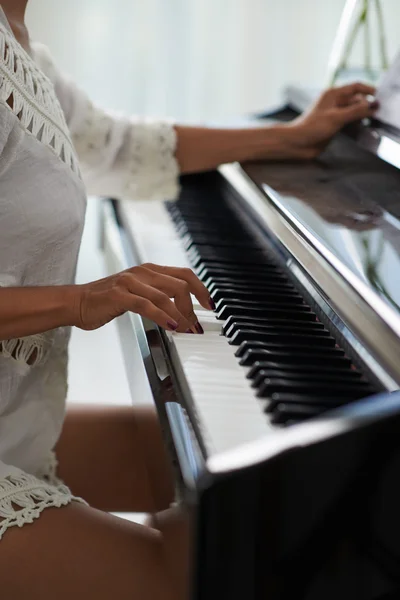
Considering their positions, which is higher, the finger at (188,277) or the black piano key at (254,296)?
the finger at (188,277)

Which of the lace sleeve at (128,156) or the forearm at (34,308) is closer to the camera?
the forearm at (34,308)

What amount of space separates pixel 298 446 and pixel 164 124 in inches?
40.4

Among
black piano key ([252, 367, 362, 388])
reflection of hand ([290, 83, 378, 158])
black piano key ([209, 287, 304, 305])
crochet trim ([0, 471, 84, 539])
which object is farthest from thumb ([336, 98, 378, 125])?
crochet trim ([0, 471, 84, 539])

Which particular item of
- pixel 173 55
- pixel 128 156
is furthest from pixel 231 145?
pixel 173 55

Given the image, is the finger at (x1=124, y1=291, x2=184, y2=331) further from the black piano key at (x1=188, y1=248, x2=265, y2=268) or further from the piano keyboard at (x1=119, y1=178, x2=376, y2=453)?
the black piano key at (x1=188, y1=248, x2=265, y2=268)

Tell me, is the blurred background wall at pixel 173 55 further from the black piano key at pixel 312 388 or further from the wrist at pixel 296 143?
the black piano key at pixel 312 388

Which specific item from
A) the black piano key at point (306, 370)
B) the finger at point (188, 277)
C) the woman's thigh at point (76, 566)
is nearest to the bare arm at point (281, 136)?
the finger at point (188, 277)

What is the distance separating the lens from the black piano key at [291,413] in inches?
26.8

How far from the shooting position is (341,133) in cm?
139

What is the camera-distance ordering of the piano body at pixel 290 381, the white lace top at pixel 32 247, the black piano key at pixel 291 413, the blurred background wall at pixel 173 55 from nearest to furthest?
the piano body at pixel 290 381 → the black piano key at pixel 291 413 → the white lace top at pixel 32 247 → the blurred background wall at pixel 173 55

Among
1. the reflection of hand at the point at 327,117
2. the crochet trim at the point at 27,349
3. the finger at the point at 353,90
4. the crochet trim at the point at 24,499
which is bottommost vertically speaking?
the crochet trim at the point at 24,499

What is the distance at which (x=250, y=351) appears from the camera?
81 centimetres

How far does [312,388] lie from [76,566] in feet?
1.01

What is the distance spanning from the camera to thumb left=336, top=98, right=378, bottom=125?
4.41 ft
